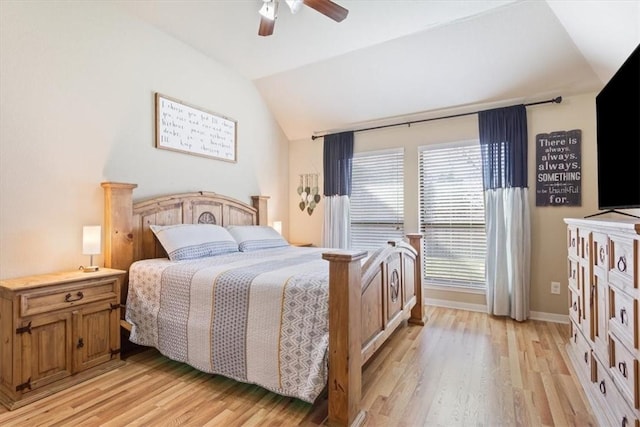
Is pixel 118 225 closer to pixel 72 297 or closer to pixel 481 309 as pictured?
pixel 72 297

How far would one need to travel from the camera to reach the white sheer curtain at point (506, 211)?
11.0 feet

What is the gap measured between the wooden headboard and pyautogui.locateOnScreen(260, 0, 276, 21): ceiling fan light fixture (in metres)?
1.77

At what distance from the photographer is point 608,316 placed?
164cm

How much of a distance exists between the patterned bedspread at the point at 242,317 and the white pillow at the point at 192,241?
0.59ft

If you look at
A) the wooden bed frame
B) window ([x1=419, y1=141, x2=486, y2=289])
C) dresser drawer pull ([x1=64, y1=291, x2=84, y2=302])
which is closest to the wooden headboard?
the wooden bed frame

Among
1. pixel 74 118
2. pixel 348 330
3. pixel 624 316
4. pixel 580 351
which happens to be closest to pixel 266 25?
pixel 74 118

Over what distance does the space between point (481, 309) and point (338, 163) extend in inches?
101

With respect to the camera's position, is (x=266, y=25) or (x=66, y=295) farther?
(x=266, y=25)

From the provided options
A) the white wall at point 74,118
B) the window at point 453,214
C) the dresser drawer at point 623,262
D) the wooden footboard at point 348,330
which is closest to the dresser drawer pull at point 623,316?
the dresser drawer at point 623,262

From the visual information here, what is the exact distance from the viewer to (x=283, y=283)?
1841 mm

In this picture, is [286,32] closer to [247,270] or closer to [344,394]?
[247,270]

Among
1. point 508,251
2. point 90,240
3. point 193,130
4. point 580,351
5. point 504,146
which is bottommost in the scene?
point 580,351

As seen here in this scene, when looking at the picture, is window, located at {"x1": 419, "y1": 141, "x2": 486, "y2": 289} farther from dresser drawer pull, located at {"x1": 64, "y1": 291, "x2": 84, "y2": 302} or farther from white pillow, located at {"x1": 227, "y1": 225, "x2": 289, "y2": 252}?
dresser drawer pull, located at {"x1": 64, "y1": 291, "x2": 84, "y2": 302}

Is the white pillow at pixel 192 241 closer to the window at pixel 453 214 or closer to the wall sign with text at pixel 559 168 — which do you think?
the window at pixel 453 214
